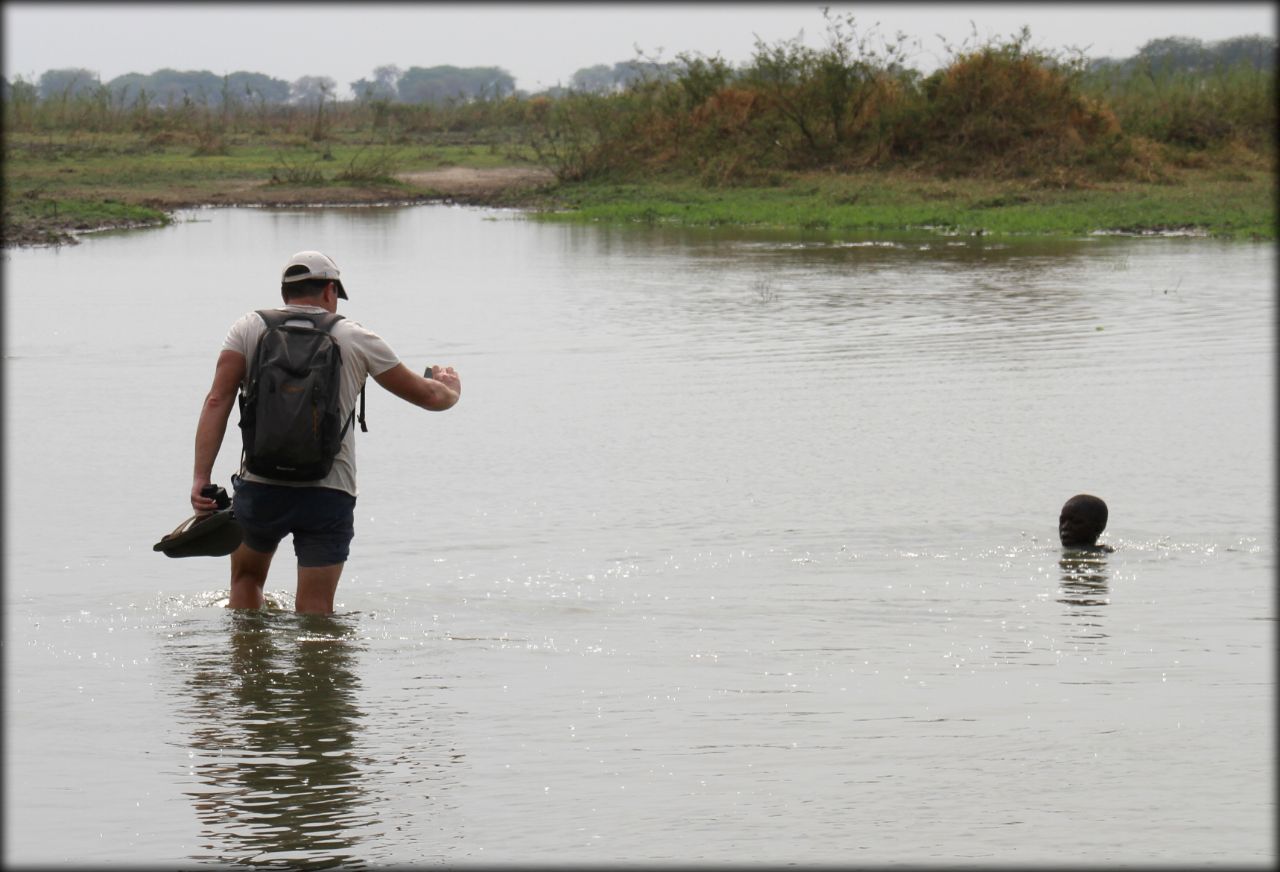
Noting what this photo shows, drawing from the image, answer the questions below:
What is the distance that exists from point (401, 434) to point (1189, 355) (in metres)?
6.61

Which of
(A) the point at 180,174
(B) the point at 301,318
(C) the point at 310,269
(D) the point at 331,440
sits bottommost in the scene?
(D) the point at 331,440

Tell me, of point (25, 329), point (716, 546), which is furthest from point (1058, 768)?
point (25, 329)

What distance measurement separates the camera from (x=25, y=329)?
16.1 metres

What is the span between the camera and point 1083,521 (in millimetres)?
7824

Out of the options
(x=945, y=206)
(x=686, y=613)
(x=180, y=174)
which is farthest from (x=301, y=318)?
(x=180, y=174)

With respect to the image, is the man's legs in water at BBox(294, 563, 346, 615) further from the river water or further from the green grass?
the green grass

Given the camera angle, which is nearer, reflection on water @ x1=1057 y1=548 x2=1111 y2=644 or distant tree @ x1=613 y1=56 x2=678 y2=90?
reflection on water @ x1=1057 y1=548 x2=1111 y2=644

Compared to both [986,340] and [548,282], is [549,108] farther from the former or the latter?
[986,340]

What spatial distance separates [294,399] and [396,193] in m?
34.0

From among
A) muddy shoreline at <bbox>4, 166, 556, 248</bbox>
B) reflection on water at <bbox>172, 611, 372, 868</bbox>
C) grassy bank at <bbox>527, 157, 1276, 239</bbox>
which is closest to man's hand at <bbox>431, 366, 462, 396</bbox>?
reflection on water at <bbox>172, 611, 372, 868</bbox>

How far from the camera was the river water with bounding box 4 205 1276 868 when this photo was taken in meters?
4.45

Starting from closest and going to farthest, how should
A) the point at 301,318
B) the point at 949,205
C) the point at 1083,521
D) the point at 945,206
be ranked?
the point at 301,318, the point at 1083,521, the point at 945,206, the point at 949,205

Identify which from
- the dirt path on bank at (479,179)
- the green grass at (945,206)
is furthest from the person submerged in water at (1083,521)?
the dirt path on bank at (479,179)

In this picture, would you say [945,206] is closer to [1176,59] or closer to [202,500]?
[1176,59]
